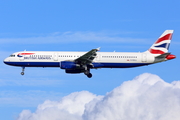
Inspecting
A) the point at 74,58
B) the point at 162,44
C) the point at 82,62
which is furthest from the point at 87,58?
the point at 162,44

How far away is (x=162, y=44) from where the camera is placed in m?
133

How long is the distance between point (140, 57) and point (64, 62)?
686 inches

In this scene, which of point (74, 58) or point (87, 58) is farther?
point (74, 58)

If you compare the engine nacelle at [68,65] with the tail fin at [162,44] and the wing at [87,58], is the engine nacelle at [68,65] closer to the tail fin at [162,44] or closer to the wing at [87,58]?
the wing at [87,58]

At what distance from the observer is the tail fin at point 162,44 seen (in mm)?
132500


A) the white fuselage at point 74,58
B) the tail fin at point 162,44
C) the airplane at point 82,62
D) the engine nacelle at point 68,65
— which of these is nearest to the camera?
the engine nacelle at point 68,65

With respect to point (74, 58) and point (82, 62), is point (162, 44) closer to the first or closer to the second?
point (82, 62)

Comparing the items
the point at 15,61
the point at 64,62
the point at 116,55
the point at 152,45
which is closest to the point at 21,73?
the point at 15,61

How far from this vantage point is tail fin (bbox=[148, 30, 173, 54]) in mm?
132500

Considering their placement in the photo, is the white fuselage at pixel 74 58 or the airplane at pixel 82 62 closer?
the airplane at pixel 82 62

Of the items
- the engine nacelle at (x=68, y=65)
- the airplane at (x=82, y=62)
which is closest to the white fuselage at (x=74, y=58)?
the airplane at (x=82, y=62)

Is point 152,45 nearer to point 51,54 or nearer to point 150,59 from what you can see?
point 150,59

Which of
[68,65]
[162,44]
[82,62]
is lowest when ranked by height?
[68,65]

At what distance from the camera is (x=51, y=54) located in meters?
128
